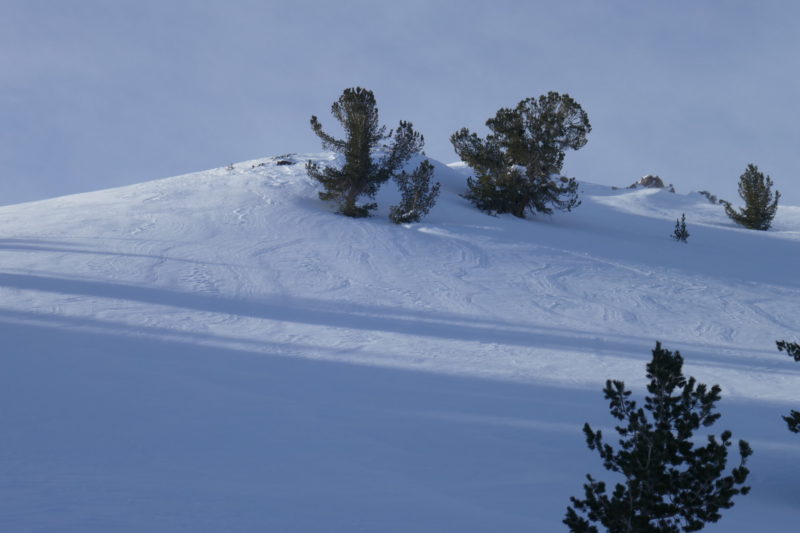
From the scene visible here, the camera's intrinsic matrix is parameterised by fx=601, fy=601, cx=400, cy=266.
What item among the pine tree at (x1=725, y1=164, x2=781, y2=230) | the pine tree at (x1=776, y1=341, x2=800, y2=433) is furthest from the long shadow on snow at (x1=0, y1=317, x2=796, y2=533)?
the pine tree at (x1=725, y1=164, x2=781, y2=230)

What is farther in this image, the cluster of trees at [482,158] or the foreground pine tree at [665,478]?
the cluster of trees at [482,158]

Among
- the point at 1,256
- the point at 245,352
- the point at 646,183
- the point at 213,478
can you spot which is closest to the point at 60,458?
the point at 213,478

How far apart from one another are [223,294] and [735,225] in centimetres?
2821

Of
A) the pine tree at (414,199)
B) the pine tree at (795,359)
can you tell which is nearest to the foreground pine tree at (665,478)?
the pine tree at (795,359)

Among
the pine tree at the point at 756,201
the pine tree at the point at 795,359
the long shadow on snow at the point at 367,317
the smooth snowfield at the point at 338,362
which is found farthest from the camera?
the pine tree at the point at 756,201

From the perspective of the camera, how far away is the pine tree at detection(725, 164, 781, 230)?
30052 millimetres

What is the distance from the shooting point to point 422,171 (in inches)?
894

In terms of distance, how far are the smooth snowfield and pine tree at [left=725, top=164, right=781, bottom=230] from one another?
9661 millimetres

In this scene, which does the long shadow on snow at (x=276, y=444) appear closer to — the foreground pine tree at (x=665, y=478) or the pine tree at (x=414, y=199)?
the foreground pine tree at (x=665, y=478)

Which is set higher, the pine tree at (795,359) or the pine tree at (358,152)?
the pine tree at (358,152)

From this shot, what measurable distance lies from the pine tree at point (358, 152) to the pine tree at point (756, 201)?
1837cm

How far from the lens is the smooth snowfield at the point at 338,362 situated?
4918mm

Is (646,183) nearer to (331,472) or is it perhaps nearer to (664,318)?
(664,318)

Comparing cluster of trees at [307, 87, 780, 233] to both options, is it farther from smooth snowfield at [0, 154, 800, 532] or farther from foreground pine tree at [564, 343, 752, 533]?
foreground pine tree at [564, 343, 752, 533]
